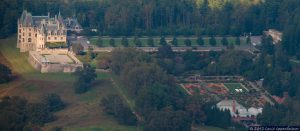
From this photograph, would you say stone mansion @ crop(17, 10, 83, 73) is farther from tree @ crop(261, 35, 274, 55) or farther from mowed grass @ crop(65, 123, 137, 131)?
mowed grass @ crop(65, 123, 137, 131)

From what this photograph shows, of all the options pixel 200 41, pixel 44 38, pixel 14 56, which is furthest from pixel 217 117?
pixel 200 41

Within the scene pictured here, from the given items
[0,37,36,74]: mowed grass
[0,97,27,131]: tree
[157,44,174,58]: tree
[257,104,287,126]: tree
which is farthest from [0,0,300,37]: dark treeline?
[257,104,287,126]: tree

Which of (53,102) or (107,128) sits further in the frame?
(53,102)

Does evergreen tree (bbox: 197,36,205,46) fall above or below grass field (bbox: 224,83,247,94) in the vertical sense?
above

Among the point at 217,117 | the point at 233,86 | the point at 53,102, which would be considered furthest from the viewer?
the point at 233,86

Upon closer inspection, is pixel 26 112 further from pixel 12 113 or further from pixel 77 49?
pixel 77 49

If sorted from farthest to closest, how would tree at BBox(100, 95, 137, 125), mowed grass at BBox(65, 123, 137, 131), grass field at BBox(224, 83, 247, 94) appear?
1. grass field at BBox(224, 83, 247, 94)
2. tree at BBox(100, 95, 137, 125)
3. mowed grass at BBox(65, 123, 137, 131)
